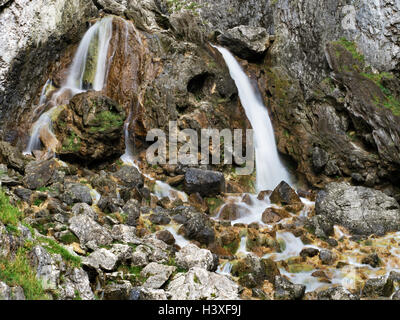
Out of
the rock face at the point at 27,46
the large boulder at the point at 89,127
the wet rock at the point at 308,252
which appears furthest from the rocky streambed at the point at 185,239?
the rock face at the point at 27,46

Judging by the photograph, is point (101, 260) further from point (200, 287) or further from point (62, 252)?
point (200, 287)

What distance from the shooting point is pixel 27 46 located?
53.7 ft

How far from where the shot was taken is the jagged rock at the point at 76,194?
1230 centimetres

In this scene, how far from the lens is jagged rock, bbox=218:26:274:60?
24.0m

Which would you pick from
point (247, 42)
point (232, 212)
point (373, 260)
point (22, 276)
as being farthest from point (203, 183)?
point (247, 42)

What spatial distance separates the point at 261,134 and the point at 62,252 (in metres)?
14.0

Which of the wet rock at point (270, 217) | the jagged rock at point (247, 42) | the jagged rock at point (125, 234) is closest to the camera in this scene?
the jagged rock at point (125, 234)

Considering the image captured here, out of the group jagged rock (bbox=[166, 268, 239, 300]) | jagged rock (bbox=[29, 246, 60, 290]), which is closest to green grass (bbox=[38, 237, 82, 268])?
jagged rock (bbox=[29, 246, 60, 290])

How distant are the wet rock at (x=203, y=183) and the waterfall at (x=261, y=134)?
9.70 feet

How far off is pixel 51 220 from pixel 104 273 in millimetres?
2781

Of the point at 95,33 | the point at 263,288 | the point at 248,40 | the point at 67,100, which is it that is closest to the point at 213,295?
the point at 263,288

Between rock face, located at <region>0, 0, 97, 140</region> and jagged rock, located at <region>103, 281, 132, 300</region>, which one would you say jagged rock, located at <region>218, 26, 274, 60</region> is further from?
jagged rock, located at <region>103, 281, 132, 300</region>

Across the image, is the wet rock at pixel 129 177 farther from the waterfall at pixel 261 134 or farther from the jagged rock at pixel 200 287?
the jagged rock at pixel 200 287

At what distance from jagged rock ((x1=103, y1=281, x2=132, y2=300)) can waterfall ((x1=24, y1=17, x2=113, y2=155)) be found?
10449 mm
